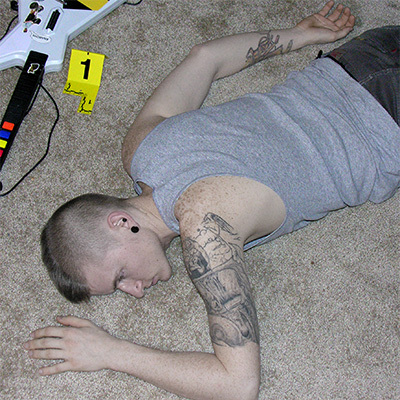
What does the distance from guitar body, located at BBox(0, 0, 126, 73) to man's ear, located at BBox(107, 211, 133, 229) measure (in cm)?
69

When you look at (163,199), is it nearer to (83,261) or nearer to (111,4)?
(83,261)

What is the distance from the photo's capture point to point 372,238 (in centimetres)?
144

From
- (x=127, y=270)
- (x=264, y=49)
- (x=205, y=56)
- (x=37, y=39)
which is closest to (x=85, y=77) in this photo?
(x=37, y=39)

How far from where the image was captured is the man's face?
1.16 m

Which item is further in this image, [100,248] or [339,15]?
[339,15]

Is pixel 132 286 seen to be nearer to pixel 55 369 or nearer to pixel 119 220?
pixel 119 220

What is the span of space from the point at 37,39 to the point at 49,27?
59 millimetres

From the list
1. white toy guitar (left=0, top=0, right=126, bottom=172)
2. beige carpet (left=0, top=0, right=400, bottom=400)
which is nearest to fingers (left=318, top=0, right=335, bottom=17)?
beige carpet (left=0, top=0, right=400, bottom=400)

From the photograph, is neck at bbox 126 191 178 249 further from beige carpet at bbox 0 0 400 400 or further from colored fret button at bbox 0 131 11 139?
colored fret button at bbox 0 131 11 139

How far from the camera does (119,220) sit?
1172mm

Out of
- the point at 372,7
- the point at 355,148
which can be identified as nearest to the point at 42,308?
the point at 355,148

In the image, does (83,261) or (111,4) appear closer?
(83,261)

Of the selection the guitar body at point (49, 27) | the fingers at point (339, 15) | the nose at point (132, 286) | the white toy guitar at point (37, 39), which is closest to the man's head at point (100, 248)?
the nose at point (132, 286)

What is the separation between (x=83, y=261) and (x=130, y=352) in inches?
11.0
